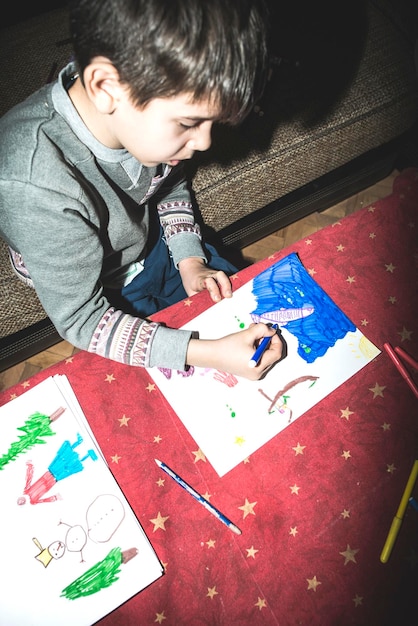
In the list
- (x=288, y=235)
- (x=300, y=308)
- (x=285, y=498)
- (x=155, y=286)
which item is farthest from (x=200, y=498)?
(x=288, y=235)

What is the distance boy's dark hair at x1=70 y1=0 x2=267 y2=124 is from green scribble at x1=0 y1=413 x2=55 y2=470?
18.6 inches

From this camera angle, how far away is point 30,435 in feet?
2.02

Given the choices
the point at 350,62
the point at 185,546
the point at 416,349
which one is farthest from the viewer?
the point at 350,62

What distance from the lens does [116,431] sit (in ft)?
2.07

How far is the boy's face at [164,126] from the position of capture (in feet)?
1.66

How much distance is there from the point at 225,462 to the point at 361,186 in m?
1.24

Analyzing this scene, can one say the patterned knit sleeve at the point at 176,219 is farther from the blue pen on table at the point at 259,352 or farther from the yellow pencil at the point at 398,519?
the yellow pencil at the point at 398,519

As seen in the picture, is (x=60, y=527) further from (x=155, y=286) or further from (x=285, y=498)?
(x=155, y=286)

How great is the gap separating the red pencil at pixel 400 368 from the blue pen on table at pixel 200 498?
13.6 inches

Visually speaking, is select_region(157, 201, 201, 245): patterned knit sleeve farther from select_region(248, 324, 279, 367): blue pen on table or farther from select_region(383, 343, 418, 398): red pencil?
select_region(383, 343, 418, 398): red pencil

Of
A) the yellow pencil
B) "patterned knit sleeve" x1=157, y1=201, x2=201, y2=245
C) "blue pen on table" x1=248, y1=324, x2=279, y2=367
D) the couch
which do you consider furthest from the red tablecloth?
the couch

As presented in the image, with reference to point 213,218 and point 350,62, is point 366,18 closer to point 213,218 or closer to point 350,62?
point 350,62

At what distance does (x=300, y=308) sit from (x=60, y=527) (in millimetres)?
496

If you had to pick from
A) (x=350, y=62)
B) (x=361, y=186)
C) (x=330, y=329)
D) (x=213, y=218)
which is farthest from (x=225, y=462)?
(x=361, y=186)
